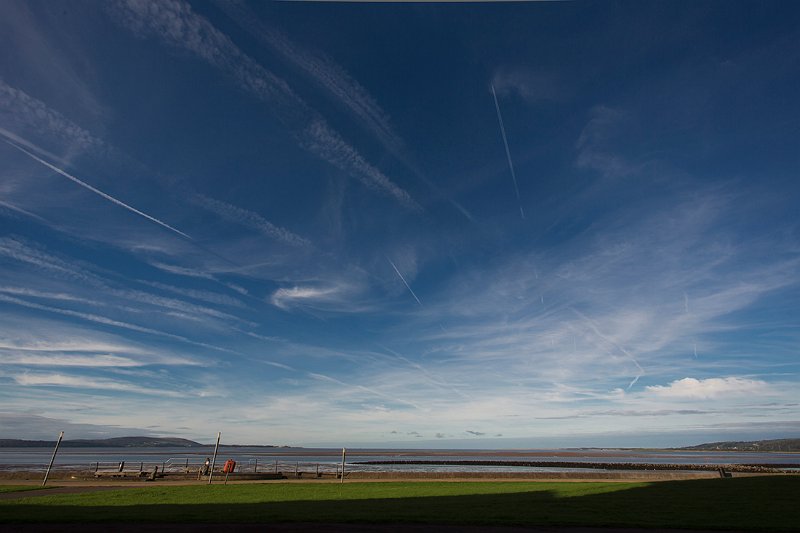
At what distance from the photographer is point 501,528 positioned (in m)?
13.8

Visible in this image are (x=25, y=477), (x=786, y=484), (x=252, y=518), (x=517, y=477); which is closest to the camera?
(x=252, y=518)

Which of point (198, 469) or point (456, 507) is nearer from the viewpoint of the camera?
point (456, 507)

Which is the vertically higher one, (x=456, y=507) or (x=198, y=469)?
(x=198, y=469)

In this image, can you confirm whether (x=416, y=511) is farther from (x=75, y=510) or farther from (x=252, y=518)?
(x=75, y=510)

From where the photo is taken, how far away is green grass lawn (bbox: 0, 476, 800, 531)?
48.5 ft

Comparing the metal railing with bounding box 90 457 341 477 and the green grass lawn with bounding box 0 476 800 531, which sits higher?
the metal railing with bounding box 90 457 341 477

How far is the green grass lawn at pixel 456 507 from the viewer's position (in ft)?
48.5

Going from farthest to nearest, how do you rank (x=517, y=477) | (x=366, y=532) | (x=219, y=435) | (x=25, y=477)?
1. (x=517, y=477)
2. (x=25, y=477)
3. (x=219, y=435)
4. (x=366, y=532)

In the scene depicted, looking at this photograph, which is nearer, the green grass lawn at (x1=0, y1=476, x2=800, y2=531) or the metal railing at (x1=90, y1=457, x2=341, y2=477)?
the green grass lawn at (x1=0, y1=476, x2=800, y2=531)

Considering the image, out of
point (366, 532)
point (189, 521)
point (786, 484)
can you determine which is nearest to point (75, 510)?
point (189, 521)

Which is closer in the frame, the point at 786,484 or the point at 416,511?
the point at 416,511

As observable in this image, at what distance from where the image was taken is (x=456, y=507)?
1816 centimetres

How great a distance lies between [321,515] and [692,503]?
16.3 m

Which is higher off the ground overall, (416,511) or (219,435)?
(219,435)
